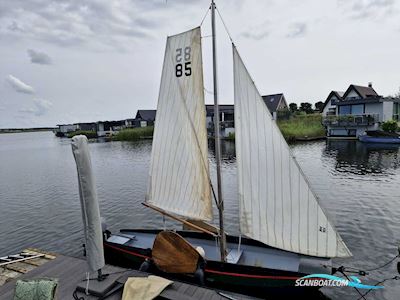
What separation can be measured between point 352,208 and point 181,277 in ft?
44.5

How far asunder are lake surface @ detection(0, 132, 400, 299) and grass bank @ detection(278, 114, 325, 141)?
20.8 meters

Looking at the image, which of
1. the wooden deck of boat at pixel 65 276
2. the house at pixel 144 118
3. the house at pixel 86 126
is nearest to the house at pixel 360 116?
the wooden deck of boat at pixel 65 276

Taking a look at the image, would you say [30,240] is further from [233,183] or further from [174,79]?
[233,183]

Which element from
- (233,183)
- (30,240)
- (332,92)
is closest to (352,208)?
(233,183)

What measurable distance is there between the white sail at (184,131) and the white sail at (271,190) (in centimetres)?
131

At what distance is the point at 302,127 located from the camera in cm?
5956

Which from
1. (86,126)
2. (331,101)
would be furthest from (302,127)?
(86,126)

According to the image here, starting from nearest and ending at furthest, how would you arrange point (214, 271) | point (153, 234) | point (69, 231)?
point (214, 271) < point (153, 234) < point (69, 231)

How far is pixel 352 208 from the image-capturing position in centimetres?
1748

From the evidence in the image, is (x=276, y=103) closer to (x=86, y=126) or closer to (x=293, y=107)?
(x=293, y=107)

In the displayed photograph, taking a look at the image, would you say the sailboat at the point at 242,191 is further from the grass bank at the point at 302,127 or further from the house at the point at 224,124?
the house at the point at 224,124

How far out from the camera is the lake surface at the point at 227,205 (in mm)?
12969

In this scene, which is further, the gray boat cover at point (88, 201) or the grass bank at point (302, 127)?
the grass bank at point (302, 127)

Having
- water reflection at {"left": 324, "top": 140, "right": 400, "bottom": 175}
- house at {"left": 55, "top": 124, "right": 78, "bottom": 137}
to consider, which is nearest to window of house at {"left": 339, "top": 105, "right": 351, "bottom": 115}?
water reflection at {"left": 324, "top": 140, "right": 400, "bottom": 175}
